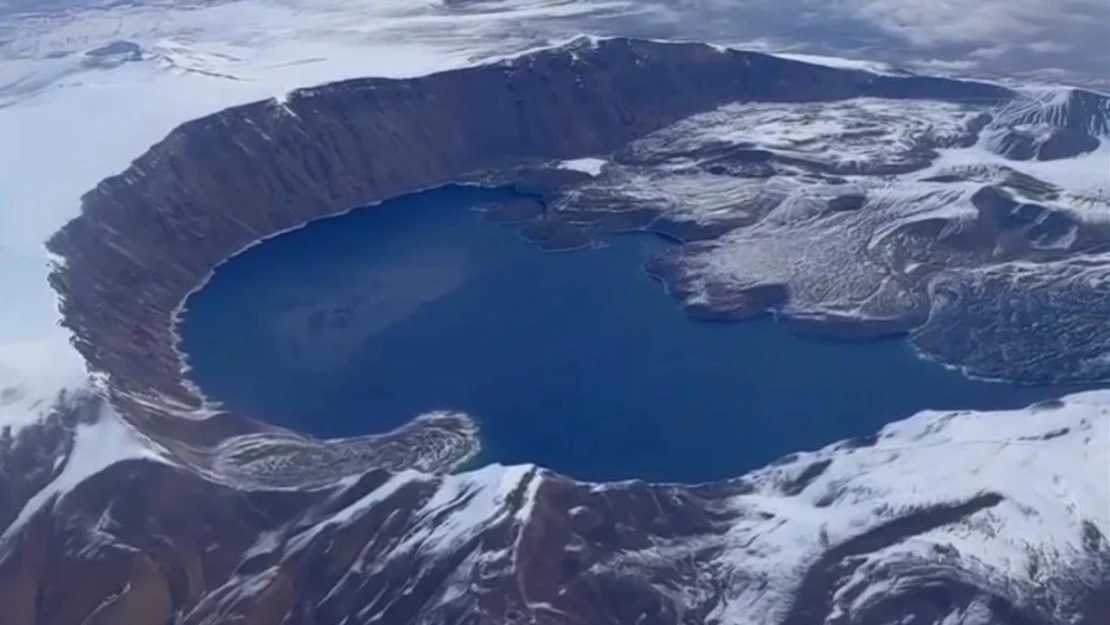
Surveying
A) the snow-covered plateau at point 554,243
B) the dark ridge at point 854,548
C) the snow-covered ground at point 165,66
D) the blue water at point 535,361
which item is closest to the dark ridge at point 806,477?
the snow-covered plateau at point 554,243

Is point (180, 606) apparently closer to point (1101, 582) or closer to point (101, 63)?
point (1101, 582)

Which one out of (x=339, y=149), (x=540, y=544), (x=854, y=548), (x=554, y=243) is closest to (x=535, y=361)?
(x=554, y=243)

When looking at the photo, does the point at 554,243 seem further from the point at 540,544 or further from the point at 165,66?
the point at 540,544

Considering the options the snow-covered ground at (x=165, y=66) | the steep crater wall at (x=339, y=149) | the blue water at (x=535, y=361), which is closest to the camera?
the blue water at (x=535, y=361)

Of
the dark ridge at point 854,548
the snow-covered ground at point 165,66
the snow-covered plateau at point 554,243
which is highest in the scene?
the snow-covered ground at point 165,66

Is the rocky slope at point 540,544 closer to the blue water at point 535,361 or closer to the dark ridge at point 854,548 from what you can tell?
the dark ridge at point 854,548

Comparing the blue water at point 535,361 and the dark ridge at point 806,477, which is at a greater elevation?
the blue water at point 535,361

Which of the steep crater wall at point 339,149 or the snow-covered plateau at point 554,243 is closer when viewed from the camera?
the snow-covered plateau at point 554,243
